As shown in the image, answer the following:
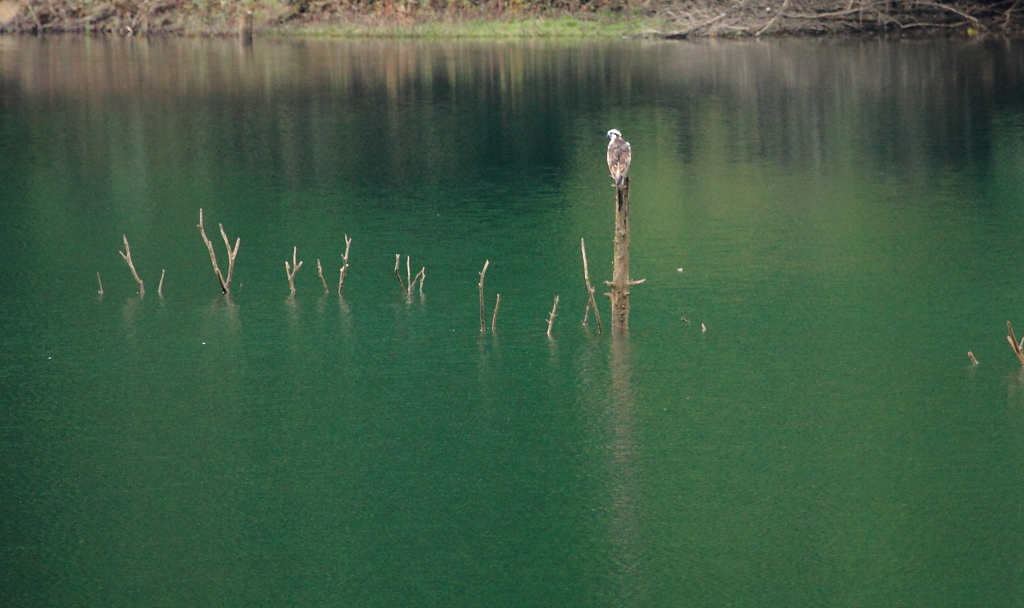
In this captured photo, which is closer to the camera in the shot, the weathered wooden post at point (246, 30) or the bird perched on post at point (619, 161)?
the bird perched on post at point (619, 161)

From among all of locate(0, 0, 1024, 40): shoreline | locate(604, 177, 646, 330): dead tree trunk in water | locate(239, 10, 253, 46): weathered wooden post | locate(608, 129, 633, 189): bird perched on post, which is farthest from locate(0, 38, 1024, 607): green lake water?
locate(239, 10, 253, 46): weathered wooden post

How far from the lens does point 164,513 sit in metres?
4.71

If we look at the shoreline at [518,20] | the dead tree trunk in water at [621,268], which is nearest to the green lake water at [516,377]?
the dead tree trunk in water at [621,268]

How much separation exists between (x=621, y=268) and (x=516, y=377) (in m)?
0.73

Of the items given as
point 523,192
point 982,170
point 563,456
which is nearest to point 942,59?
point 982,170

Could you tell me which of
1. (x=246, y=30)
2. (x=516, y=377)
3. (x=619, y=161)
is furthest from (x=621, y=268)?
(x=246, y=30)

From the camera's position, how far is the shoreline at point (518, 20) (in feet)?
70.5

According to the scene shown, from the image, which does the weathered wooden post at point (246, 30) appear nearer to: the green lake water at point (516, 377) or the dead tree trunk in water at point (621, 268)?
the green lake water at point (516, 377)

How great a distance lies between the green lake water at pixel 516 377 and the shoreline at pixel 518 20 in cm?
897

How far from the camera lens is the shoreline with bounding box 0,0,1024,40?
21484 mm

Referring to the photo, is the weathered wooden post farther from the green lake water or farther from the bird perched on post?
the bird perched on post

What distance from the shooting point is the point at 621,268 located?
631cm

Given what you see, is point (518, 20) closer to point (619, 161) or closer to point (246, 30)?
point (246, 30)

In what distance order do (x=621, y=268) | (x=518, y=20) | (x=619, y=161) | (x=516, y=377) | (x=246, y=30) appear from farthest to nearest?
(x=518, y=20) → (x=246, y=30) → (x=621, y=268) → (x=516, y=377) → (x=619, y=161)
